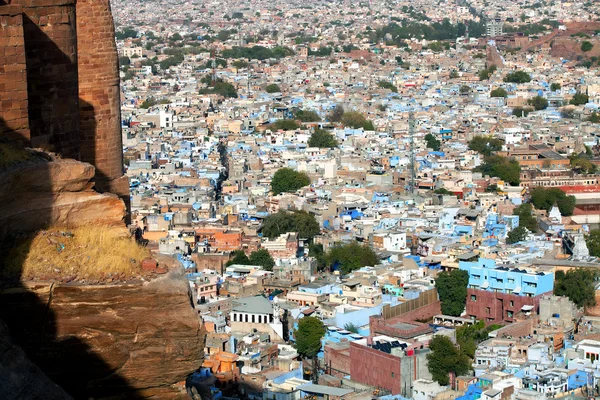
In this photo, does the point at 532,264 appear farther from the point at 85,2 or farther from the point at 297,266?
the point at 85,2

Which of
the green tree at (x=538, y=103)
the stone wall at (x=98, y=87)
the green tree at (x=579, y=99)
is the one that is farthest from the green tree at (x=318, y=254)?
the green tree at (x=579, y=99)

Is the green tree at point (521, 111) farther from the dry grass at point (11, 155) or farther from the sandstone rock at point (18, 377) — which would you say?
the sandstone rock at point (18, 377)

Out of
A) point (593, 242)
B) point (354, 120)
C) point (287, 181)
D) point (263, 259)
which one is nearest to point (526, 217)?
point (593, 242)

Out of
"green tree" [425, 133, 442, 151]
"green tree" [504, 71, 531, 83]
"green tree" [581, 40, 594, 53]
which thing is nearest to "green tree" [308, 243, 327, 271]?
"green tree" [425, 133, 442, 151]

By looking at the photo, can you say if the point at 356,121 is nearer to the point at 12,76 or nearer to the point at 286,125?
the point at 286,125

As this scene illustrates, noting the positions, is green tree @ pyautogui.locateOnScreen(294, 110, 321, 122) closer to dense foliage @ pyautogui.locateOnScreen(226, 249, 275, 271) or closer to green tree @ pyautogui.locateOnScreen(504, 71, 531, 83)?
green tree @ pyautogui.locateOnScreen(504, 71, 531, 83)
